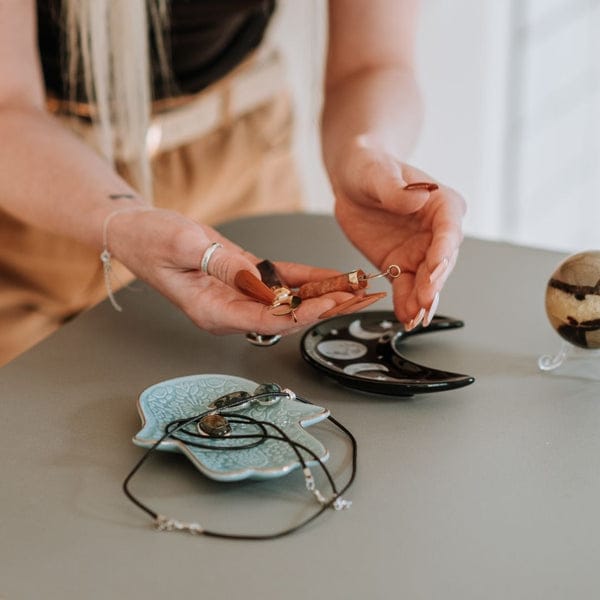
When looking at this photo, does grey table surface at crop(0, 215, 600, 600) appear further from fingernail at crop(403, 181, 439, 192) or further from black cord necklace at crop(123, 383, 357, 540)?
fingernail at crop(403, 181, 439, 192)

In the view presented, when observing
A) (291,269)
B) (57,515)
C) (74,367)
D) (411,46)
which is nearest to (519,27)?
(411,46)

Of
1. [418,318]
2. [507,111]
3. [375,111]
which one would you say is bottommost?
[507,111]

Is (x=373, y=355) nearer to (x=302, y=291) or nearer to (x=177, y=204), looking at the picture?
(x=302, y=291)

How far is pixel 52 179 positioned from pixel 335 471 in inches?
19.1

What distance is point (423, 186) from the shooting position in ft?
2.78

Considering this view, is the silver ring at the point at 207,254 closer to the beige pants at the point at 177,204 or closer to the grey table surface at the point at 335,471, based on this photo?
the grey table surface at the point at 335,471

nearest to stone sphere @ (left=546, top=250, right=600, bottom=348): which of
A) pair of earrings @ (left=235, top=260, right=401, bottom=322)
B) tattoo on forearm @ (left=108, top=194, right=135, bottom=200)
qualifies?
pair of earrings @ (left=235, top=260, right=401, bottom=322)

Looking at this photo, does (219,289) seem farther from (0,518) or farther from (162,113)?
(162,113)

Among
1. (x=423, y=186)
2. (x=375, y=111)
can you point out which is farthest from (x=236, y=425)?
(x=375, y=111)

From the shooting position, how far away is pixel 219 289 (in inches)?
34.2

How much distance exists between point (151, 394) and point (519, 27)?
1.83 metres

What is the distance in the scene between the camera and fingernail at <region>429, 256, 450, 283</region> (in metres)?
0.78

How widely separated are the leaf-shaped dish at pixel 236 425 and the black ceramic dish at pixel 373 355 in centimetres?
7

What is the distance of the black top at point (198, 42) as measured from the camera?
1194 mm
